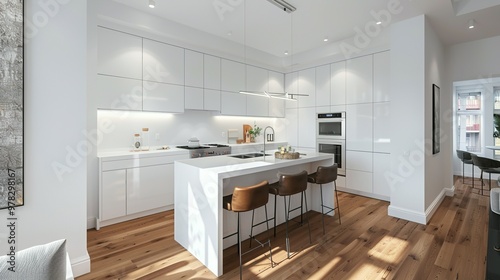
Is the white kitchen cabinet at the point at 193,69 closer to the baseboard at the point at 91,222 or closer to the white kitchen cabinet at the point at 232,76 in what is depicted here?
the white kitchen cabinet at the point at 232,76

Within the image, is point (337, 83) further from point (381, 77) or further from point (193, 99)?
point (193, 99)

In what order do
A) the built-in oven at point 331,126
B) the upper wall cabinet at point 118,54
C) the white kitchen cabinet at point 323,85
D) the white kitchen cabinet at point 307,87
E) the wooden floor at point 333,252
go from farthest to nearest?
the white kitchen cabinet at point 307,87, the white kitchen cabinet at point 323,85, the built-in oven at point 331,126, the upper wall cabinet at point 118,54, the wooden floor at point 333,252

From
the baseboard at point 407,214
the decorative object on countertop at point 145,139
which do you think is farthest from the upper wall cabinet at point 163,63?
the baseboard at point 407,214

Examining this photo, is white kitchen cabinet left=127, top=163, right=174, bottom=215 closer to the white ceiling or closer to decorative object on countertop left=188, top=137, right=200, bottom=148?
decorative object on countertop left=188, top=137, right=200, bottom=148

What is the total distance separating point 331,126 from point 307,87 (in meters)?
1.06

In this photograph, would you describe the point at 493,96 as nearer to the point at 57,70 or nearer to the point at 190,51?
the point at 190,51

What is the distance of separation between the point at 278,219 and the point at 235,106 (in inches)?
100.0

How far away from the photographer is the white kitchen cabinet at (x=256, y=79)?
5174mm

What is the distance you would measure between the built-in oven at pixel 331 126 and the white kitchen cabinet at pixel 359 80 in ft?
1.26

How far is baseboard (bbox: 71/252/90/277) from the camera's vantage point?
83.8 inches

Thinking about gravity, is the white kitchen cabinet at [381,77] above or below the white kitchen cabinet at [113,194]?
above

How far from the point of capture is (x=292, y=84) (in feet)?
18.9

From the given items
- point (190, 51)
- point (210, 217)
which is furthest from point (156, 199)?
point (190, 51)

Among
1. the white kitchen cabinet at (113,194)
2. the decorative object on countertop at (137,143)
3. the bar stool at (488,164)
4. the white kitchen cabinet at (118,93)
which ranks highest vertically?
the white kitchen cabinet at (118,93)
